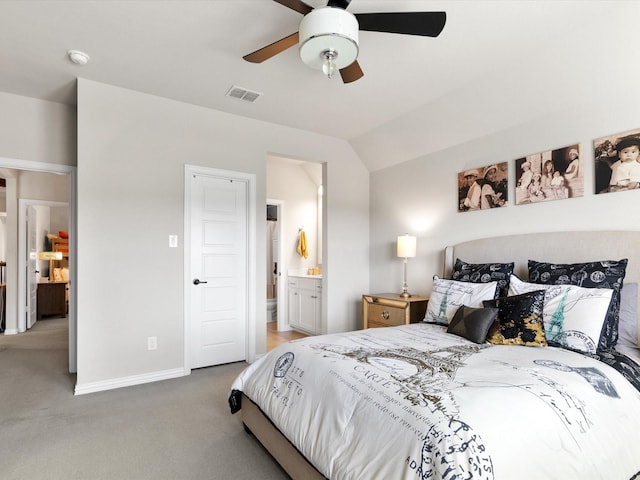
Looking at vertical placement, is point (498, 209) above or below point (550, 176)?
below

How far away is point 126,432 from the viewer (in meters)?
2.35

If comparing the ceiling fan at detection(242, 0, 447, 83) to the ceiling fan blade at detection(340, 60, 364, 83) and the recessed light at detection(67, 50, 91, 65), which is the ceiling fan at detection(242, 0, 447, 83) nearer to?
the ceiling fan blade at detection(340, 60, 364, 83)

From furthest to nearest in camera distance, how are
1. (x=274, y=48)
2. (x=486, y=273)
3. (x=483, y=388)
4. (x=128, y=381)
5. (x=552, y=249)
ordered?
(x=128, y=381) → (x=486, y=273) → (x=552, y=249) → (x=274, y=48) → (x=483, y=388)

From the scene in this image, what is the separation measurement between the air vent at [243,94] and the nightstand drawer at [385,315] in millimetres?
2466

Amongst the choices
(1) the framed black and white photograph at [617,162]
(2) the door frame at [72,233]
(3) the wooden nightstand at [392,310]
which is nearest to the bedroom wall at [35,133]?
(2) the door frame at [72,233]

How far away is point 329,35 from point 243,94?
5.78 feet

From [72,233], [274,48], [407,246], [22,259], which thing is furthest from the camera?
[22,259]

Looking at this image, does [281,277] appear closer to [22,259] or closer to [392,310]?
[392,310]

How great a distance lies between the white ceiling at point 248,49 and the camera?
2.14 metres

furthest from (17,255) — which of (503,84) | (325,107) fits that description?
(503,84)

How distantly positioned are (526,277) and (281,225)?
3580 mm

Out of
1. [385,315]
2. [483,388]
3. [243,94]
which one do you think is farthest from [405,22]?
[385,315]

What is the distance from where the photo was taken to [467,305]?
8.94 feet

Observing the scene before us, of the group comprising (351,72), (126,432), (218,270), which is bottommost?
(126,432)
